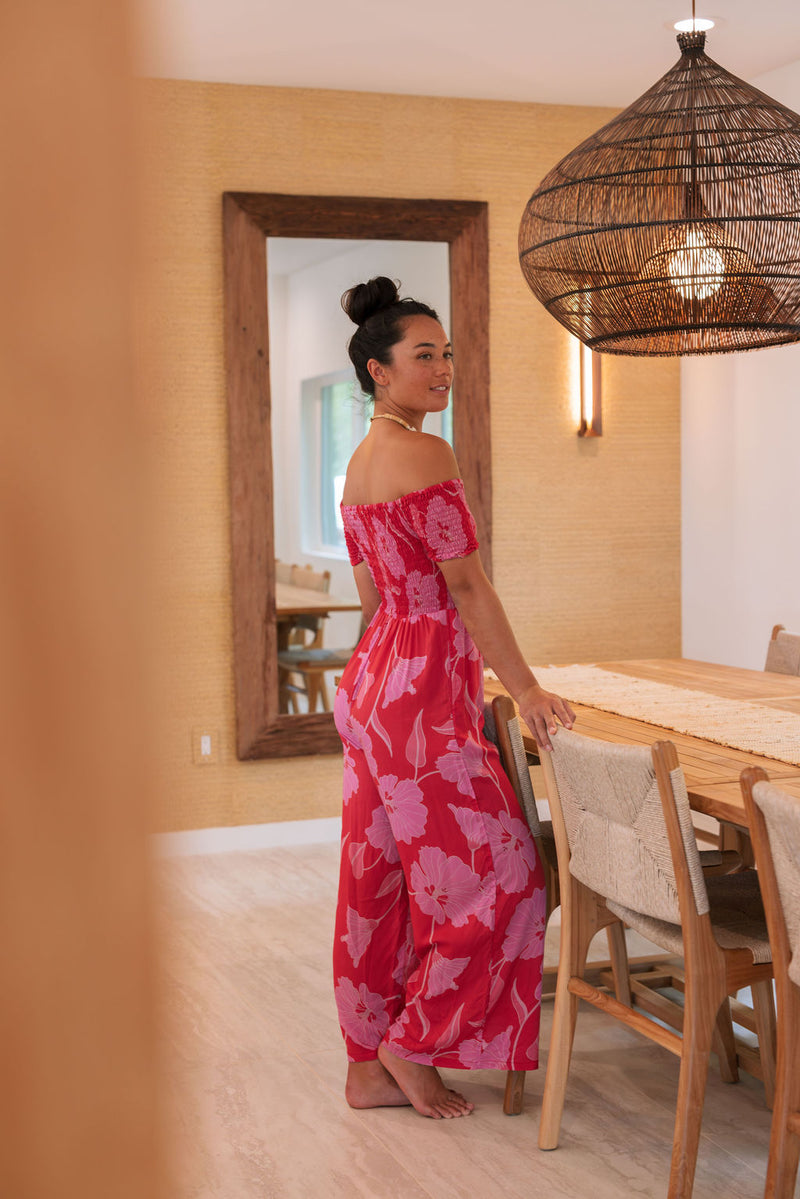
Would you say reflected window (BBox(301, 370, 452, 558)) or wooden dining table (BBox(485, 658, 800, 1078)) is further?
reflected window (BBox(301, 370, 452, 558))

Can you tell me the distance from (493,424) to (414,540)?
254 centimetres

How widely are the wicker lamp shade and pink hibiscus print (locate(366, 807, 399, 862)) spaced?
124 cm

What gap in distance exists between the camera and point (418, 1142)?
2311 millimetres

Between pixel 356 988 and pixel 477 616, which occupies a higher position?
pixel 477 616

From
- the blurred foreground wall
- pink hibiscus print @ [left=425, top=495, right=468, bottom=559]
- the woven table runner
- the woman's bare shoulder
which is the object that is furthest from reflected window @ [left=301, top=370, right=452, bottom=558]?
the blurred foreground wall

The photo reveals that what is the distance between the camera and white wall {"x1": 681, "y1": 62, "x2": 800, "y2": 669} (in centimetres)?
448

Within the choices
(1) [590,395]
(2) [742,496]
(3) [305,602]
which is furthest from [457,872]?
(1) [590,395]

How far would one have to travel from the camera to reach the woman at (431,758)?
2.31 metres

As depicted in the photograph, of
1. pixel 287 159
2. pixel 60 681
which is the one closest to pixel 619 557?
pixel 287 159

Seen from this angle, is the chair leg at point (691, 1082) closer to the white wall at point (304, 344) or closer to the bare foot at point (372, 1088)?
the bare foot at point (372, 1088)

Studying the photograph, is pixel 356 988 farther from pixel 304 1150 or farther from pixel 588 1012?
pixel 588 1012

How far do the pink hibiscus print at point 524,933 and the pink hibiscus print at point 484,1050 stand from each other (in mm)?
153

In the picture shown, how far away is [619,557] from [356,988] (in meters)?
2.90

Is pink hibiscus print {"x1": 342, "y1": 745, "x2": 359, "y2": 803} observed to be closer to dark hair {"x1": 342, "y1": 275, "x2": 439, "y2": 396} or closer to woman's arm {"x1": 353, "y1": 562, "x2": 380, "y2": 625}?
woman's arm {"x1": 353, "y1": 562, "x2": 380, "y2": 625}
